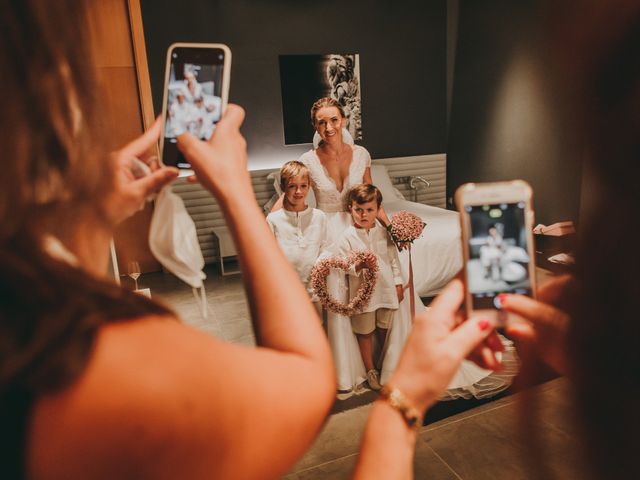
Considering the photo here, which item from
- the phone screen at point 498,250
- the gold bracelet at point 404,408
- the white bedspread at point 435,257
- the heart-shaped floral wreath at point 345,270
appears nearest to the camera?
the gold bracelet at point 404,408

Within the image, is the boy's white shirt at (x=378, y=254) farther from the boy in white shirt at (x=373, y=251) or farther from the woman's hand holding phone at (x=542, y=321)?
the woman's hand holding phone at (x=542, y=321)

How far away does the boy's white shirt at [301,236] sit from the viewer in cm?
267

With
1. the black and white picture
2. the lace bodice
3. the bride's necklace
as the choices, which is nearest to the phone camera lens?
the lace bodice

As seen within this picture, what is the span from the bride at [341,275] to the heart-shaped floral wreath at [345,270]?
3.0 inches

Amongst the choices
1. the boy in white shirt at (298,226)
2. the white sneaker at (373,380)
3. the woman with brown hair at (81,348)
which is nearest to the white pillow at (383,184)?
the boy in white shirt at (298,226)

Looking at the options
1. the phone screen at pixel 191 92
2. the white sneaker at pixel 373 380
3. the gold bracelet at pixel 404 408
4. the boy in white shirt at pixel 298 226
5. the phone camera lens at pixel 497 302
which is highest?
the phone screen at pixel 191 92

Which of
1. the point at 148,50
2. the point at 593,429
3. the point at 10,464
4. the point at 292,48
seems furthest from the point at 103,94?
the point at 292,48

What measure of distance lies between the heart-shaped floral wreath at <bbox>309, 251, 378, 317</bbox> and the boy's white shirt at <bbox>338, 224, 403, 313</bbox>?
0.08m

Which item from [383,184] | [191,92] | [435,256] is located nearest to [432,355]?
[191,92]

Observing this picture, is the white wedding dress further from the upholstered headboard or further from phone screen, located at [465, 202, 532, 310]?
the upholstered headboard

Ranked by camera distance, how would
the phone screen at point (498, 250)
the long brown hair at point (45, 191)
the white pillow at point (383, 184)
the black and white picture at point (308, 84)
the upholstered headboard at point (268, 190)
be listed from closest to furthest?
the long brown hair at point (45, 191) → the phone screen at point (498, 250) → the white pillow at point (383, 184) → the upholstered headboard at point (268, 190) → the black and white picture at point (308, 84)

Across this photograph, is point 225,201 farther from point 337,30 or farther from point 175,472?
→ point 337,30

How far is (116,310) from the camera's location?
37 cm

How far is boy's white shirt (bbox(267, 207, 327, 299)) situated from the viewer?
2.67 meters
